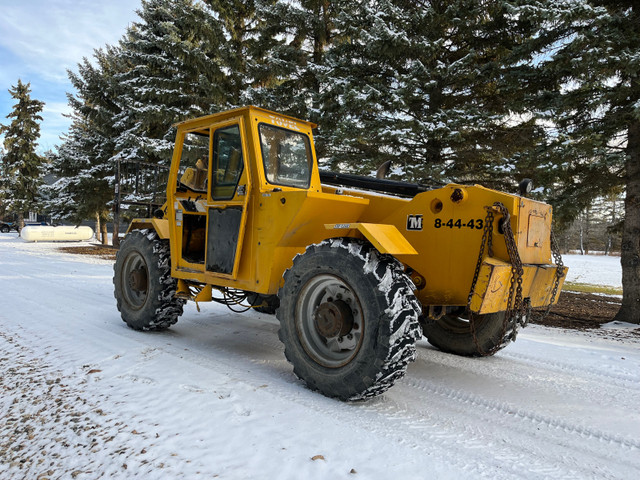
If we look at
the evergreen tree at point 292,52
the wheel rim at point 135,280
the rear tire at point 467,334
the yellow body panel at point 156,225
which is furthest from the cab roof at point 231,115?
the evergreen tree at point 292,52

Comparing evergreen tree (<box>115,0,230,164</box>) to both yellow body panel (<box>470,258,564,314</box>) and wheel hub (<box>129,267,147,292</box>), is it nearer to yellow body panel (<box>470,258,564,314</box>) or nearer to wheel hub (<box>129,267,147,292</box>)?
wheel hub (<box>129,267,147,292</box>)

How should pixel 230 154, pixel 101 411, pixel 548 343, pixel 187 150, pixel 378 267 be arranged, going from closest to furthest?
pixel 101 411
pixel 378 267
pixel 230 154
pixel 187 150
pixel 548 343

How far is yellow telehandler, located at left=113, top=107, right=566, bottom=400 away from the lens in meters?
3.45

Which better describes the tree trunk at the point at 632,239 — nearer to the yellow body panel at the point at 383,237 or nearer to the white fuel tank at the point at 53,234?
the yellow body panel at the point at 383,237

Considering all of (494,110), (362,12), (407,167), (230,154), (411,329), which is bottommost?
(411,329)

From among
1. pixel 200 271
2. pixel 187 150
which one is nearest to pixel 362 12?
pixel 187 150

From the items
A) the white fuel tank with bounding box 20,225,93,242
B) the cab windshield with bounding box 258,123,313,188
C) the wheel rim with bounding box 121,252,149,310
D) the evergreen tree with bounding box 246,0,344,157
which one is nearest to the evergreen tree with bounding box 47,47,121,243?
the white fuel tank with bounding box 20,225,93,242

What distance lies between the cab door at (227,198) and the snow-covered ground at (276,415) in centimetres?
106

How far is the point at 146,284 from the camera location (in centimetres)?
571

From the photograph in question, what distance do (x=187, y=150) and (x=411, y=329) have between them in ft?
12.4

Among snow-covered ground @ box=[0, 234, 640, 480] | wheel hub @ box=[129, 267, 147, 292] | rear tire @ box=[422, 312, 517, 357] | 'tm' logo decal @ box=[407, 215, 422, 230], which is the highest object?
'tm' logo decal @ box=[407, 215, 422, 230]

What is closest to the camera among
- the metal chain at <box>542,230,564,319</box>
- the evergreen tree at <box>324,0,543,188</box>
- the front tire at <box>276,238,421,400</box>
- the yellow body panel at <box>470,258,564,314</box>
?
the front tire at <box>276,238,421,400</box>

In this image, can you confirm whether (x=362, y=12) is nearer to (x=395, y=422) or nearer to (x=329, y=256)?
(x=329, y=256)

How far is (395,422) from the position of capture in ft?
10.4
